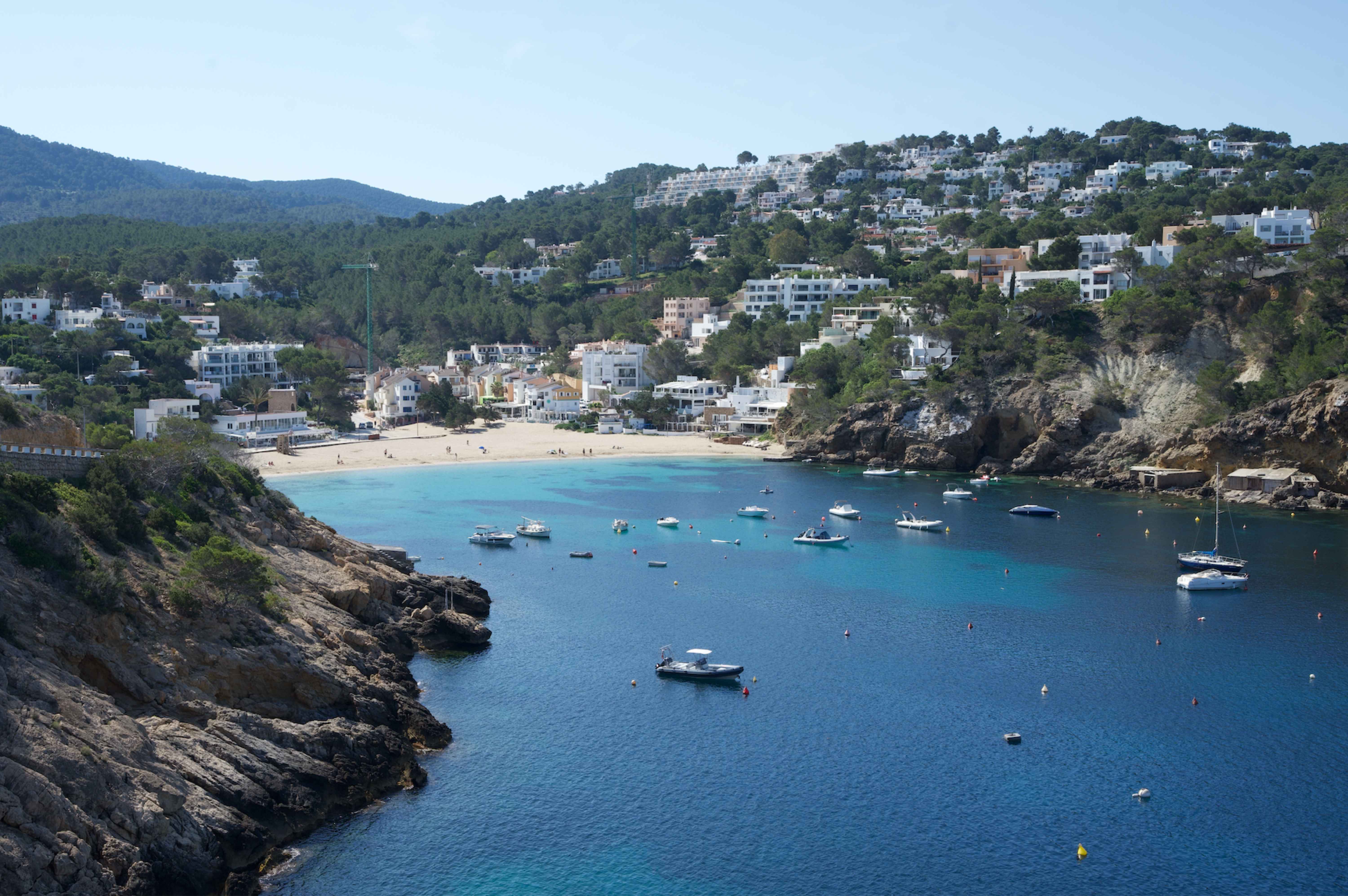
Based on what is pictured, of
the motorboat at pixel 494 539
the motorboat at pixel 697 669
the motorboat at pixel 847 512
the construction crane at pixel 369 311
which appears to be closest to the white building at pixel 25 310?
the construction crane at pixel 369 311

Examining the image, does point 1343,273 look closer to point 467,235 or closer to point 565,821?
point 565,821

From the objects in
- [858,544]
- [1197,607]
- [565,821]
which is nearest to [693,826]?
[565,821]

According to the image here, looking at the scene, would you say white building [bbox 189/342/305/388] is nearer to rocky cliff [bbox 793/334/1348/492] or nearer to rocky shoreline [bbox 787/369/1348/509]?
rocky shoreline [bbox 787/369/1348/509]

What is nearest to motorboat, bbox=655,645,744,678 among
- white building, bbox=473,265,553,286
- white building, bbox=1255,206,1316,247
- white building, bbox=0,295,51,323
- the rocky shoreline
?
the rocky shoreline

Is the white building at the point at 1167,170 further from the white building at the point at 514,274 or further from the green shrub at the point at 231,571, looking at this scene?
the green shrub at the point at 231,571

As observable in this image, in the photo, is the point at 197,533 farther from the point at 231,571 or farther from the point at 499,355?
the point at 499,355
